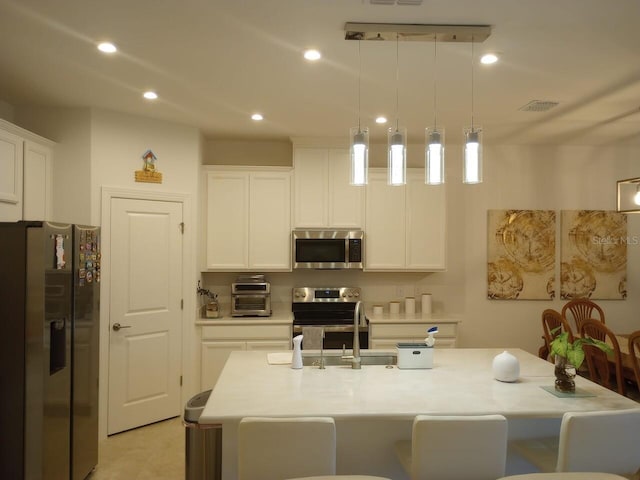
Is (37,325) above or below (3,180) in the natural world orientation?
below

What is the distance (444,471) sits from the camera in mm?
1867

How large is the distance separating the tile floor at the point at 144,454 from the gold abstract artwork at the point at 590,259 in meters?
4.08

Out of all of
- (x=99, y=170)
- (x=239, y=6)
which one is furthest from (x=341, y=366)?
(x=99, y=170)

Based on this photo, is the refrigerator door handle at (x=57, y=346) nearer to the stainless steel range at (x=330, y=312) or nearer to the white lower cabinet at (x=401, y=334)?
the stainless steel range at (x=330, y=312)

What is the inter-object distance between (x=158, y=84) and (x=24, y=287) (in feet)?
5.05

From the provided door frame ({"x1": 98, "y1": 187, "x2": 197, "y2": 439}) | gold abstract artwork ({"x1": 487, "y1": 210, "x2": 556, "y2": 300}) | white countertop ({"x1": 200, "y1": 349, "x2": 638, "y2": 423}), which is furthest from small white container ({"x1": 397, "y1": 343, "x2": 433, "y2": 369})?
gold abstract artwork ({"x1": 487, "y1": 210, "x2": 556, "y2": 300})

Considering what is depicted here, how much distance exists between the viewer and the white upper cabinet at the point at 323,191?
4.63 metres

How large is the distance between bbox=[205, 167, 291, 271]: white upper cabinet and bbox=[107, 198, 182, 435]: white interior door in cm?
48

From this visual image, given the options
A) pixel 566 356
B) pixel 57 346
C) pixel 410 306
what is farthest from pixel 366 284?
pixel 57 346

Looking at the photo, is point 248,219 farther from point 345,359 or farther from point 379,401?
point 379,401

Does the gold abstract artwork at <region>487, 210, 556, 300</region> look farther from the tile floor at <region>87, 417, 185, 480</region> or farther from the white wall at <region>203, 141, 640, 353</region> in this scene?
the tile floor at <region>87, 417, 185, 480</region>

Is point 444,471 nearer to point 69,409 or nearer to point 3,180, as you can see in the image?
point 69,409

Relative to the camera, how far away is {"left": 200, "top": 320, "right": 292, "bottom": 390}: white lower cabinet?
431cm

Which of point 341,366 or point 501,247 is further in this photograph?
point 501,247
